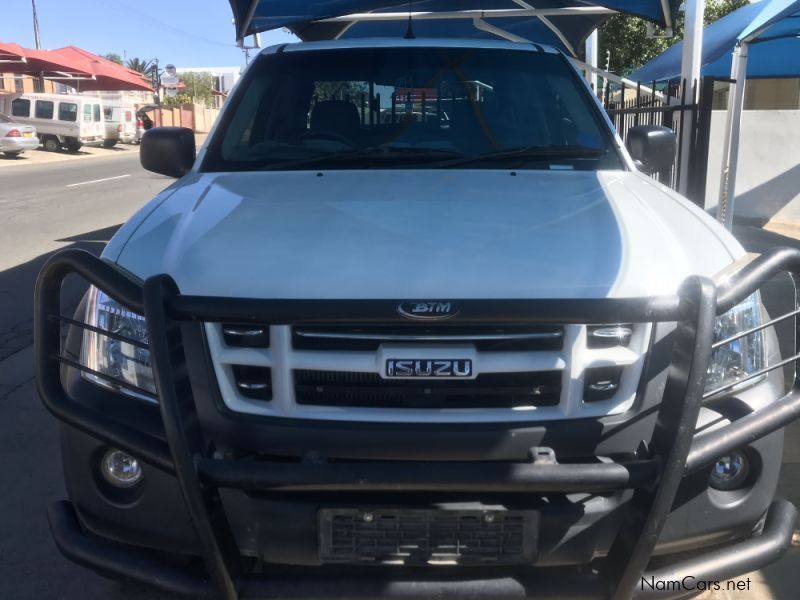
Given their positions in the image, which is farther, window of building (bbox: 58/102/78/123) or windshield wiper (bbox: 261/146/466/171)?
window of building (bbox: 58/102/78/123)

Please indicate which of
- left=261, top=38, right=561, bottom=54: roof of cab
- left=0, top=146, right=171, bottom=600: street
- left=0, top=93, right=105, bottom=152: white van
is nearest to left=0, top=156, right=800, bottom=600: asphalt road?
left=0, top=146, right=171, bottom=600: street

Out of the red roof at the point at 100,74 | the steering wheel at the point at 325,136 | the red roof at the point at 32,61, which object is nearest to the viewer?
the steering wheel at the point at 325,136

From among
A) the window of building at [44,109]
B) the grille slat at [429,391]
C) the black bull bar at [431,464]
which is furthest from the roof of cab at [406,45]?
the window of building at [44,109]

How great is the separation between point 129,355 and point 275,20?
5767 mm

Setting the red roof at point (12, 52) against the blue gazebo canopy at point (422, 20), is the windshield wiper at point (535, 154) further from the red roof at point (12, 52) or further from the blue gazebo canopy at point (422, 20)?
the red roof at point (12, 52)

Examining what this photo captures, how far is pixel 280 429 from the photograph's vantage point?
2.25 m

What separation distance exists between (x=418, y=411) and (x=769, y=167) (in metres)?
11.2

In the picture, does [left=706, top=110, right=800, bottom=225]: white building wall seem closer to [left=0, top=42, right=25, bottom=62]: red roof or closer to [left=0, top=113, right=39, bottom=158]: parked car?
[left=0, top=113, right=39, bottom=158]: parked car

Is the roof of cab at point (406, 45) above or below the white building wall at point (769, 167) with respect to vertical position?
above

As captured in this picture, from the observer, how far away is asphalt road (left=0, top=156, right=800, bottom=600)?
312cm

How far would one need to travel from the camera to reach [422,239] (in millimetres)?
2527

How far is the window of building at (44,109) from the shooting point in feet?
104

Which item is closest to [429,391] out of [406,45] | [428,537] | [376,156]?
[428,537]

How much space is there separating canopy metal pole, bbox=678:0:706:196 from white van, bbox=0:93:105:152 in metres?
29.2
